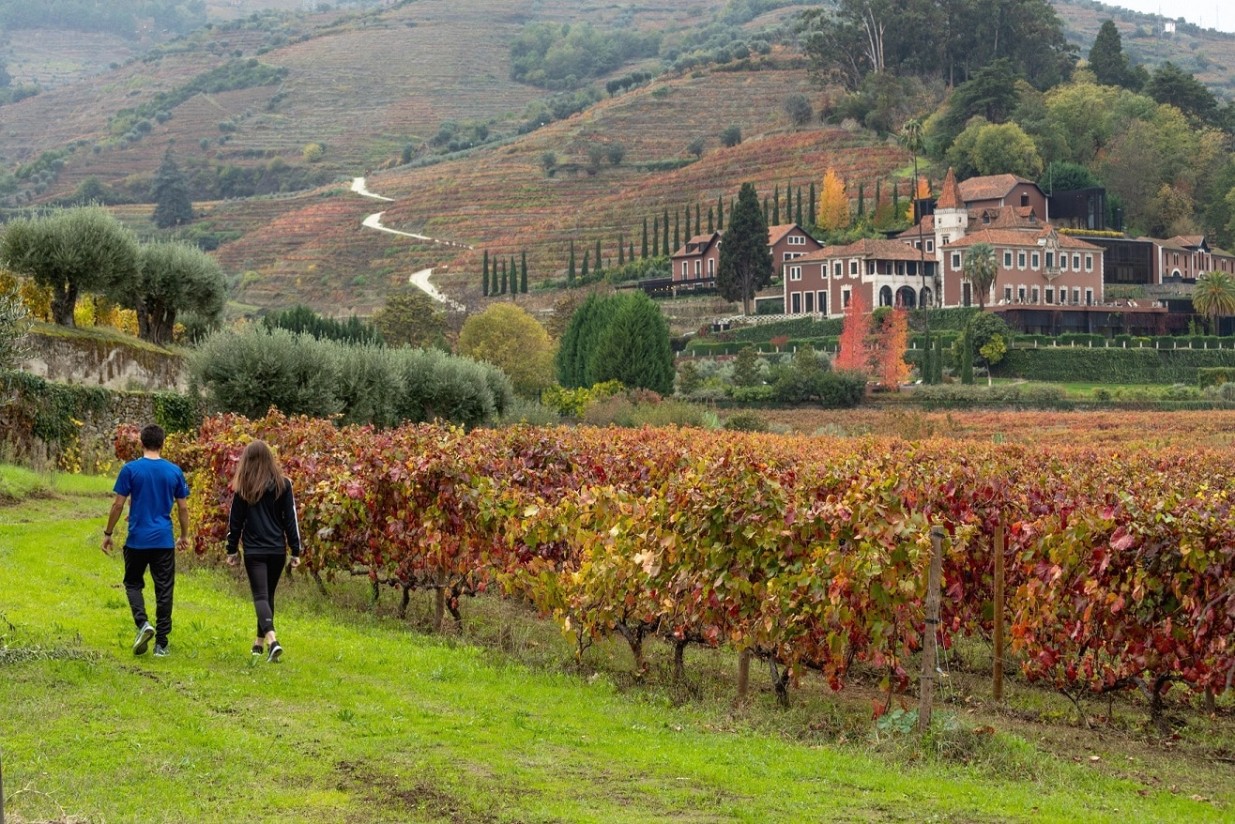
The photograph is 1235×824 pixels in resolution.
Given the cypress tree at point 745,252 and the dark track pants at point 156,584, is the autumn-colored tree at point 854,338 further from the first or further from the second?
the dark track pants at point 156,584

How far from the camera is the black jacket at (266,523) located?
40.1 feet

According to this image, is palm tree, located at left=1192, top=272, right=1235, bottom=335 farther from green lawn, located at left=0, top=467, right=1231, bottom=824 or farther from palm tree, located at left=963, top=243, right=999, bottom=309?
green lawn, located at left=0, top=467, right=1231, bottom=824

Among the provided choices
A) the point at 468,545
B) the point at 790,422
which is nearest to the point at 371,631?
the point at 468,545

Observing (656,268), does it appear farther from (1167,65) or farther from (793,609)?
(793,609)

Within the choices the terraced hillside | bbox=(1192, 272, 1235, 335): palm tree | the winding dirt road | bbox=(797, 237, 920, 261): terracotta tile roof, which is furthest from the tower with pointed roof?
the winding dirt road

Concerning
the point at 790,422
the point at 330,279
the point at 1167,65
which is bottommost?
the point at 790,422

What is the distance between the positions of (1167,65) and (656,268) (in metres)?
71.9

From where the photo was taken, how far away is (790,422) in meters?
63.0

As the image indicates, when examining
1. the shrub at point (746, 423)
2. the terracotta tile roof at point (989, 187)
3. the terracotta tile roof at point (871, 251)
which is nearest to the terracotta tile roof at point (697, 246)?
the terracotta tile roof at point (871, 251)

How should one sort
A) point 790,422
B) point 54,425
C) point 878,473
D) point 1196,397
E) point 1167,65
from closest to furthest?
point 878,473
point 54,425
point 790,422
point 1196,397
point 1167,65

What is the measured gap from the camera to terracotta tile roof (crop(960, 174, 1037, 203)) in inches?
4628

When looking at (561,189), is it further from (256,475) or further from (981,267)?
(256,475)

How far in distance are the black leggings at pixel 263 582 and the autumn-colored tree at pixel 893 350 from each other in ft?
214

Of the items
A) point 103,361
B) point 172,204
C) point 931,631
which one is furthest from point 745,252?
point 931,631
